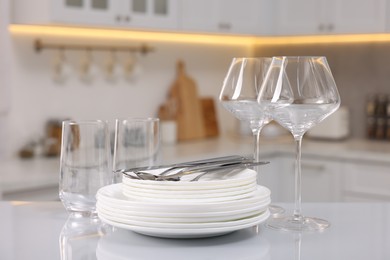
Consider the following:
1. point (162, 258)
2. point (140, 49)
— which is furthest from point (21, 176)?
point (162, 258)

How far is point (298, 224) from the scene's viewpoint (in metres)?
1.17

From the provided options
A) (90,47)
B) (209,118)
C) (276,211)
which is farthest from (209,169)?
(209,118)

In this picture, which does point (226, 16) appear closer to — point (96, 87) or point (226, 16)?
point (226, 16)

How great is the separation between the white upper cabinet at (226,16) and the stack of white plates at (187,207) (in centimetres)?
257

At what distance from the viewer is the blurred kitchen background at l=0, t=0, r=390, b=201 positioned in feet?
10.4

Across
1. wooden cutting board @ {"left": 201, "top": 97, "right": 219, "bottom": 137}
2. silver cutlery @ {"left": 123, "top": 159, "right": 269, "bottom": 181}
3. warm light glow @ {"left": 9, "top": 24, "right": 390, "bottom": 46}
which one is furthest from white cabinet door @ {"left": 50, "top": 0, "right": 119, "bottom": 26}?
silver cutlery @ {"left": 123, "top": 159, "right": 269, "bottom": 181}

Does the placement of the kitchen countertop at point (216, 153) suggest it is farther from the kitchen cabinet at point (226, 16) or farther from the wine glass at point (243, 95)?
the wine glass at point (243, 95)

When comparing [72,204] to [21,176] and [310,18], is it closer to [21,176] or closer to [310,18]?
[21,176]

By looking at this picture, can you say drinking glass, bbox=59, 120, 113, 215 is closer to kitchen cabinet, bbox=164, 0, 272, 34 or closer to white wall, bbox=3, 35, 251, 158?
white wall, bbox=3, 35, 251, 158

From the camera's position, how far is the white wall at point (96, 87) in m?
3.21

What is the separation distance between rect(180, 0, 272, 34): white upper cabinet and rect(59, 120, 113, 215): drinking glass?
242 cm

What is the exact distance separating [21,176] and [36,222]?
4.88ft

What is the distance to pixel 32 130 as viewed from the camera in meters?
3.28

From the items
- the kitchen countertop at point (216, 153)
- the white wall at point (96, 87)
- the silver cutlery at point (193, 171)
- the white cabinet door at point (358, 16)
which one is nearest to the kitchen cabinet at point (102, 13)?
the white wall at point (96, 87)
